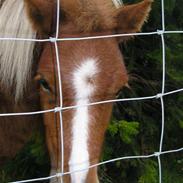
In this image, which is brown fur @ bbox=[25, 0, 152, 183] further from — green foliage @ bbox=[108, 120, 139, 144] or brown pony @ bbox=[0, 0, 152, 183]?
green foliage @ bbox=[108, 120, 139, 144]

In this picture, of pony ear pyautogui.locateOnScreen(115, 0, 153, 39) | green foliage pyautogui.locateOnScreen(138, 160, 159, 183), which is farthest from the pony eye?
green foliage pyautogui.locateOnScreen(138, 160, 159, 183)

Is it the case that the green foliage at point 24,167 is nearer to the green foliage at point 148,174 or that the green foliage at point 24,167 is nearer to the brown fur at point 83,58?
the green foliage at point 148,174

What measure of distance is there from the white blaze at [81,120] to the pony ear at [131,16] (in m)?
0.32

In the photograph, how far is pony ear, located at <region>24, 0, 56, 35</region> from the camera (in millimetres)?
1886

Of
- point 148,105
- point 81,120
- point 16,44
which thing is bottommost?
point 81,120

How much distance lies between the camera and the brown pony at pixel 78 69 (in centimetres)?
171

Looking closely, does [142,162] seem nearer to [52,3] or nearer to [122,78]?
[122,78]

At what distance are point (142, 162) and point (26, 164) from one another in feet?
2.66

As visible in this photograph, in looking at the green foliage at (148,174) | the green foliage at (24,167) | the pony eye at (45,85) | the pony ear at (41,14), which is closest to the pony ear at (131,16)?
the pony ear at (41,14)

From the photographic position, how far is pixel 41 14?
6.26 ft

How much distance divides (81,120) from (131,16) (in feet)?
1.95

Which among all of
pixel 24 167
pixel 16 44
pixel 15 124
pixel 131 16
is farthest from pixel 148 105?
pixel 16 44

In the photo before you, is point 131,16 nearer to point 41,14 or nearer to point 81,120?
point 41,14

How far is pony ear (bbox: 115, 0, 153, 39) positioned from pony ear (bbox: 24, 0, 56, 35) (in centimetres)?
30
